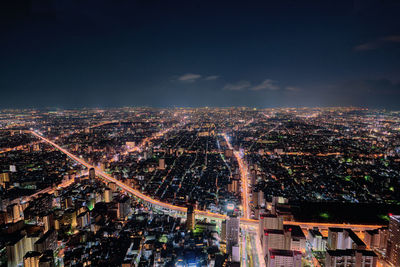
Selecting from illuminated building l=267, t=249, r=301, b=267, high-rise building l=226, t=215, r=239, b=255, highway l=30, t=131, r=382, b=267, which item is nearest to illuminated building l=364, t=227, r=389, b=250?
highway l=30, t=131, r=382, b=267

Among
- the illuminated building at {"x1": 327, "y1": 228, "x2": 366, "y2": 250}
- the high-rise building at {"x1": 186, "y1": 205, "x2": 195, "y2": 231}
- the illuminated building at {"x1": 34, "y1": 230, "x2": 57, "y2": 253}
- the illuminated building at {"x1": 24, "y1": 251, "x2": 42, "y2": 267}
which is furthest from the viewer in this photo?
the high-rise building at {"x1": 186, "y1": 205, "x2": 195, "y2": 231}

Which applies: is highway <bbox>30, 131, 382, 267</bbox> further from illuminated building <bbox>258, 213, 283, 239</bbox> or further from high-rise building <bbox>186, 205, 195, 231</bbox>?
high-rise building <bbox>186, 205, 195, 231</bbox>

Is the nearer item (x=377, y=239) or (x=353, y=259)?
(x=353, y=259)

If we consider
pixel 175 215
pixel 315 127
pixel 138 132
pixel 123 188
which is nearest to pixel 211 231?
pixel 175 215

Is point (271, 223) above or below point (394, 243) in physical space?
above

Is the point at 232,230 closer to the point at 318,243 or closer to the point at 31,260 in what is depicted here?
the point at 318,243

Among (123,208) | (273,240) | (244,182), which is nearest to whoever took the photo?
(273,240)

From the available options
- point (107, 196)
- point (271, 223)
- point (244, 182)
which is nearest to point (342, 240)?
point (271, 223)
